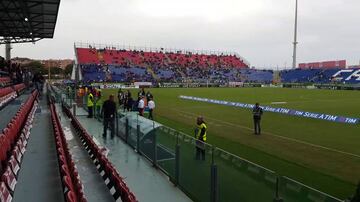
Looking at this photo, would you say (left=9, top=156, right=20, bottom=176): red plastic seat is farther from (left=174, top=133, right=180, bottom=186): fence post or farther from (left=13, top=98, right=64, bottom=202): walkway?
(left=174, top=133, right=180, bottom=186): fence post

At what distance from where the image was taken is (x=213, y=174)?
686cm

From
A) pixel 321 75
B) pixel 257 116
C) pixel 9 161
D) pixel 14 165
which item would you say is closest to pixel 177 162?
pixel 14 165

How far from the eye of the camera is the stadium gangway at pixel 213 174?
5062 millimetres

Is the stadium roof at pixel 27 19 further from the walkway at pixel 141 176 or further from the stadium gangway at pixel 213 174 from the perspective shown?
the stadium gangway at pixel 213 174

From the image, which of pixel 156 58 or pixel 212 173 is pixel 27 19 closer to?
pixel 212 173

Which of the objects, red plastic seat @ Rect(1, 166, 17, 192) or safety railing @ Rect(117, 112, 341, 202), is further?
red plastic seat @ Rect(1, 166, 17, 192)

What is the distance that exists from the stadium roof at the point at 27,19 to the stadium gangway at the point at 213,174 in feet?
53.5

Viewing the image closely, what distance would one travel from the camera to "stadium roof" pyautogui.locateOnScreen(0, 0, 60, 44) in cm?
2425

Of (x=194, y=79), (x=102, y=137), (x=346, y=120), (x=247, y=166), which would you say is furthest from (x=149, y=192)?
(x=194, y=79)

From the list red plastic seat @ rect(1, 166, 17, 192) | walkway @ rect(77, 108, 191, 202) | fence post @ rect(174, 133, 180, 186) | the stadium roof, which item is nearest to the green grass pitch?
fence post @ rect(174, 133, 180, 186)

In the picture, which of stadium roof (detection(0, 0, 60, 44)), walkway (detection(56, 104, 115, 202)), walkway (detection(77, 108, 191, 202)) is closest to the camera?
walkway (detection(56, 104, 115, 202))

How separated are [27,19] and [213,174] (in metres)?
25.7

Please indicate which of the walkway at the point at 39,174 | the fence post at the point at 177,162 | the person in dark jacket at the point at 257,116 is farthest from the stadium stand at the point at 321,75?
the walkway at the point at 39,174

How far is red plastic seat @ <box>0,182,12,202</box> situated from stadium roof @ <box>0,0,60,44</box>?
19.8 m
